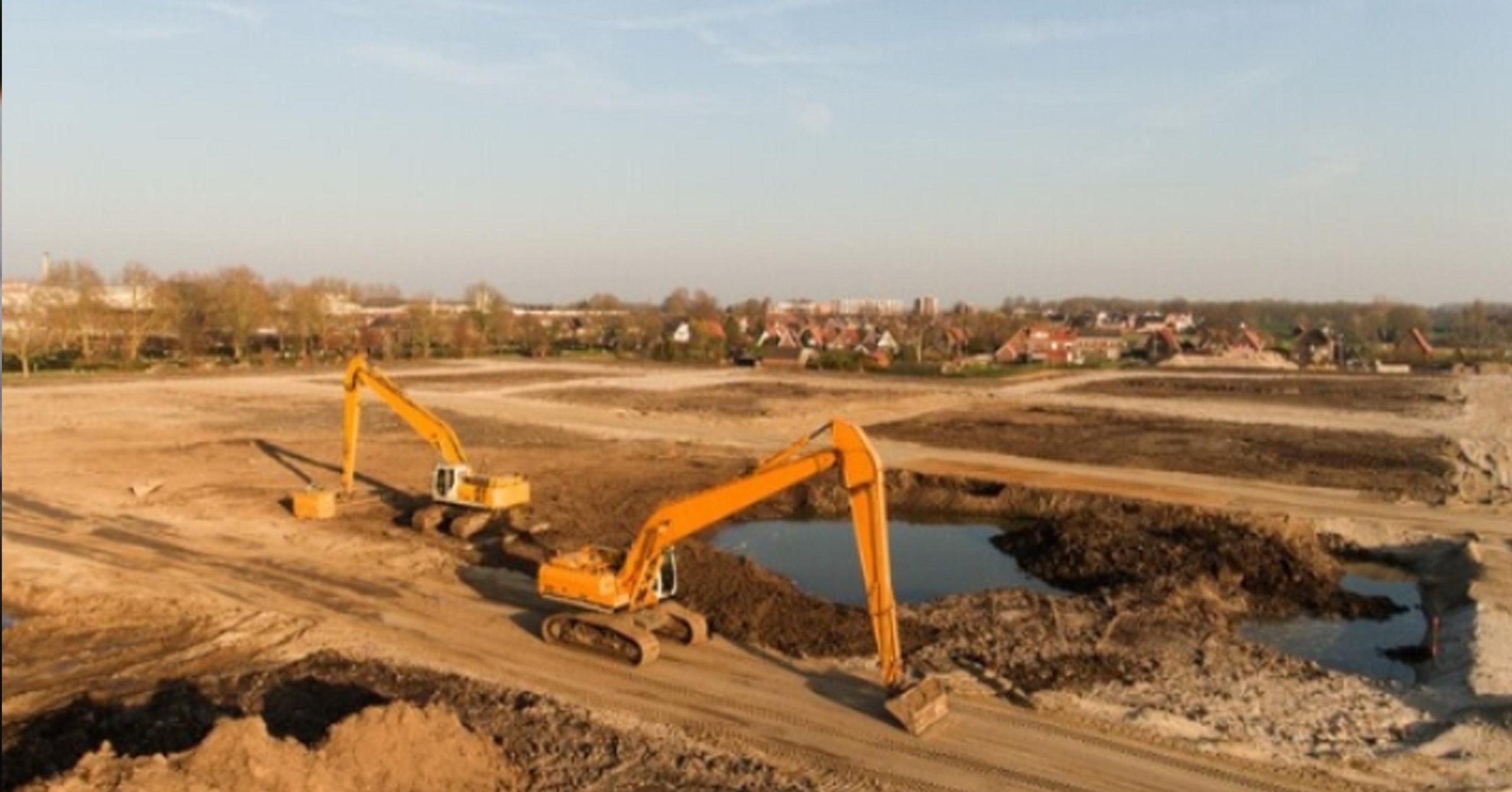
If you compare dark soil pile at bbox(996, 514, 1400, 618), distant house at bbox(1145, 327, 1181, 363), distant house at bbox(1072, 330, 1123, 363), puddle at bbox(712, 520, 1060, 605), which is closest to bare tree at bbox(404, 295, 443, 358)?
distant house at bbox(1072, 330, 1123, 363)

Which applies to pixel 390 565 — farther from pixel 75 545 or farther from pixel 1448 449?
pixel 1448 449

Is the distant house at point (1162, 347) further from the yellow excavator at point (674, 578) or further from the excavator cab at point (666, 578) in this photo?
the yellow excavator at point (674, 578)

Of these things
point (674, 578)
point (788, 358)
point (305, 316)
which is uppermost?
point (305, 316)

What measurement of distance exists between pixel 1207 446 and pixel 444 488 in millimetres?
25792

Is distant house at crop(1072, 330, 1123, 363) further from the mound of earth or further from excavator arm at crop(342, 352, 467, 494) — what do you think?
the mound of earth

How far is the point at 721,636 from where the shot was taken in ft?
52.3

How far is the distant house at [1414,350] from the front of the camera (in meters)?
83.1

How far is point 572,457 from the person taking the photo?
33.0 metres

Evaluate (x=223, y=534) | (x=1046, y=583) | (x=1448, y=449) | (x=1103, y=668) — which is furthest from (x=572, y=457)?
(x=1448, y=449)

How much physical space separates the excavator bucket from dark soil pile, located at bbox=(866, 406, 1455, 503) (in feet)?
66.5

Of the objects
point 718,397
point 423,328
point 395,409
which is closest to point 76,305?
point 423,328

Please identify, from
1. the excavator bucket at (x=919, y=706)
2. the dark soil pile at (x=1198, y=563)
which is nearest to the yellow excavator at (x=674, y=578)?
the excavator bucket at (x=919, y=706)

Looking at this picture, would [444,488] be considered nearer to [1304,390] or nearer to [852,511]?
[852,511]

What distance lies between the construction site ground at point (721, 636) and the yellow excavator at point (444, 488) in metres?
0.65
